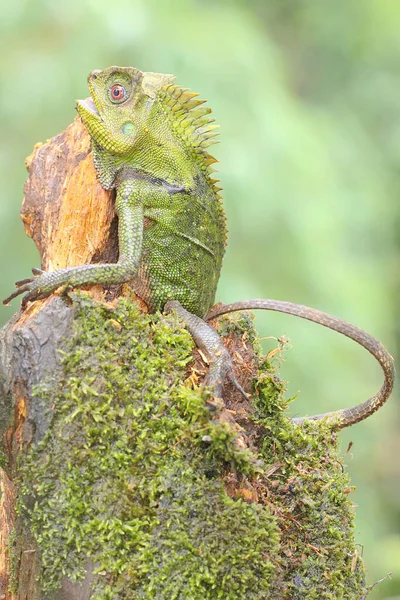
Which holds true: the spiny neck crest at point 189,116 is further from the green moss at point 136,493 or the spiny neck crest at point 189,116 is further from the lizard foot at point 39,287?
the green moss at point 136,493

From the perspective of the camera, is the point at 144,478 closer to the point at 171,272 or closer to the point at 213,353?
the point at 213,353

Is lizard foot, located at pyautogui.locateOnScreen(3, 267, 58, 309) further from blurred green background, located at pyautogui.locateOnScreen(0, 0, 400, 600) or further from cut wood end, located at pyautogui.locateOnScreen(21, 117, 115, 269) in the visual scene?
blurred green background, located at pyautogui.locateOnScreen(0, 0, 400, 600)

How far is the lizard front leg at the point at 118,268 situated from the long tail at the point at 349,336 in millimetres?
762

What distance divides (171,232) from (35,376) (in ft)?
4.08

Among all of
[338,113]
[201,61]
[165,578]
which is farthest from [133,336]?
[338,113]

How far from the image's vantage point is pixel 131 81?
4031 mm

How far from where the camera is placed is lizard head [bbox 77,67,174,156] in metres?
3.96

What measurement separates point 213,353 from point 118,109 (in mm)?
1492

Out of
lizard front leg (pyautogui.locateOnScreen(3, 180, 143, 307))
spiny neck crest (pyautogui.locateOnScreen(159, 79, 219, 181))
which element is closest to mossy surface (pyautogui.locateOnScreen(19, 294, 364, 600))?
lizard front leg (pyautogui.locateOnScreen(3, 180, 143, 307))

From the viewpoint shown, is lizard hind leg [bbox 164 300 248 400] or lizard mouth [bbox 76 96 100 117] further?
lizard mouth [bbox 76 96 100 117]

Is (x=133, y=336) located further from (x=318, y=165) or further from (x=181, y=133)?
(x=318, y=165)

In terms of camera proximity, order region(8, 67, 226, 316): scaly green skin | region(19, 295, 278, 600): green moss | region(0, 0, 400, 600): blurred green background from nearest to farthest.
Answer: region(19, 295, 278, 600): green moss
region(8, 67, 226, 316): scaly green skin
region(0, 0, 400, 600): blurred green background

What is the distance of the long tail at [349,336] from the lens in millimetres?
3920

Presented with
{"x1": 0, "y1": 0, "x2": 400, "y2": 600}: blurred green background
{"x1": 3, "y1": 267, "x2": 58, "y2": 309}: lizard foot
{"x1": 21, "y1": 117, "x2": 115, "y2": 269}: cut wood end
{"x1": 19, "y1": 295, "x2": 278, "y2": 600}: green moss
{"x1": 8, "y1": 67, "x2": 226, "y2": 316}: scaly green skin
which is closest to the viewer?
{"x1": 19, "y1": 295, "x2": 278, "y2": 600}: green moss
